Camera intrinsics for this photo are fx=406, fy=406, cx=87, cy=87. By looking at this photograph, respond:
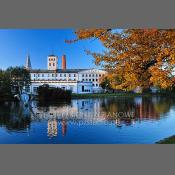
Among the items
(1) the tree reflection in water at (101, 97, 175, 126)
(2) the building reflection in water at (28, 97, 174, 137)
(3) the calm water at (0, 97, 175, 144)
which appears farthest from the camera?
(1) the tree reflection in water at (101, 97, 175, 126)

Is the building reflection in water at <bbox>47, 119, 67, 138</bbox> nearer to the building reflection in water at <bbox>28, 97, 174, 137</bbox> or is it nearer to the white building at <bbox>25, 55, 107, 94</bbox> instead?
the building reflection in water at <bbox>28, 97, 174, 137</bbox>

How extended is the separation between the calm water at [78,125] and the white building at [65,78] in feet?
2.63

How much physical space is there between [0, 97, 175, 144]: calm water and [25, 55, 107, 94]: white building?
0.80 meters

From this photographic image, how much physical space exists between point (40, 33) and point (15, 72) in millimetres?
1732

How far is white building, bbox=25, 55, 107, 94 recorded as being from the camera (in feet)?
34.8

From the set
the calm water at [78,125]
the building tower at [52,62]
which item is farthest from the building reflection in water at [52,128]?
the building tower at [52,62]

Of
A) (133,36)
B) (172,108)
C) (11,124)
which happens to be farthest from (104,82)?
(172,108)

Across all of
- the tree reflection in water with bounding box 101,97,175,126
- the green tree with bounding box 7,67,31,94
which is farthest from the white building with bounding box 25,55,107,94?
the tree reflection in water with bounding box 101,97,175,126

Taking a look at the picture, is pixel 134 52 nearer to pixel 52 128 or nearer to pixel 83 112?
pixel 52 128

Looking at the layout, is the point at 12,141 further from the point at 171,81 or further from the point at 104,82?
the point at 171,81

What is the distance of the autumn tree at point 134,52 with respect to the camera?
858 cm

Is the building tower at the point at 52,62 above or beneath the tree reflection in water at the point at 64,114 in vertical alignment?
above

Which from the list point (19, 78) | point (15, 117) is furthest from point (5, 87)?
point (19, 78)

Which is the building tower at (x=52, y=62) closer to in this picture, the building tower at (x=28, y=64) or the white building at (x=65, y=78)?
the white building at (x=65, y=78)
